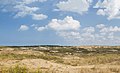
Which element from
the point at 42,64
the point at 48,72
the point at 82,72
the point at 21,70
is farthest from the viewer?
the point at 42,64

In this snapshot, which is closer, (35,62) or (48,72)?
(48,72)

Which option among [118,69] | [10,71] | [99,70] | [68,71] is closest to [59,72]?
[68,71]

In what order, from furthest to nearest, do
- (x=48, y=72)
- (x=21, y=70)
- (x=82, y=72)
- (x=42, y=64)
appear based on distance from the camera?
(x=42, y=64) → (x=82, y=72) → (x=48, y=72) → (x=21, y=70)

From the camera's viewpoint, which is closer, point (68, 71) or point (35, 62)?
point (68, 71)

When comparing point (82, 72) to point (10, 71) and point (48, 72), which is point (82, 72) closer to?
point (48, 72)

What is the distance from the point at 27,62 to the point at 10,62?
10.3ft

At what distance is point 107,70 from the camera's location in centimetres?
3778

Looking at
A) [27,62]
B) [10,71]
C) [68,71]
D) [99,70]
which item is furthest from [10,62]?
[10,71]

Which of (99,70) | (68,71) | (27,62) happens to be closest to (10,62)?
(27,62)

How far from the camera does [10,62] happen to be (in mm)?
44750

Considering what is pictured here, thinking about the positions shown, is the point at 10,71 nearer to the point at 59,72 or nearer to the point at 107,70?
the point at 59,72

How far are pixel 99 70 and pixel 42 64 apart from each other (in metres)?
9.22

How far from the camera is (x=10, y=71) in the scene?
25469 mm

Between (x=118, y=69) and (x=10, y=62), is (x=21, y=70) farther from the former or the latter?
(x=10, y=62)
